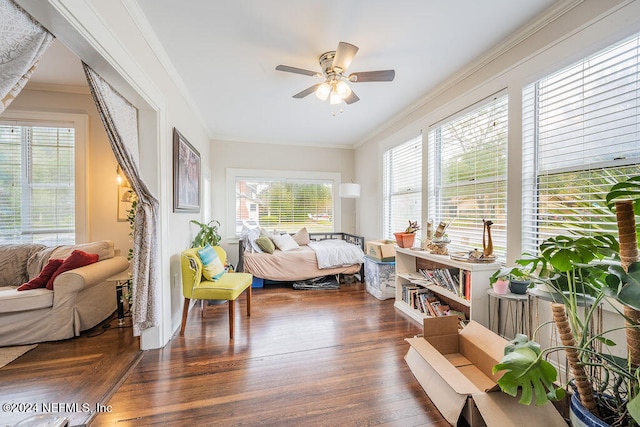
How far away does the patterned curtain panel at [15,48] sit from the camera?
98cm

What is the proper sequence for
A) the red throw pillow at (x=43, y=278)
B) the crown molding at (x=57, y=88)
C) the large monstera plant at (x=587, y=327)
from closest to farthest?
the large monstera plant at (x=587, y=327) → the red throw pillow at (x=43, y=278) → the crown molding at (x=57, y=88)

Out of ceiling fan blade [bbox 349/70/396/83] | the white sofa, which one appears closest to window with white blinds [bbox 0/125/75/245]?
Result: the white sofa

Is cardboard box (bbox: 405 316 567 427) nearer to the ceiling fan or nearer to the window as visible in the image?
the ceiling fan

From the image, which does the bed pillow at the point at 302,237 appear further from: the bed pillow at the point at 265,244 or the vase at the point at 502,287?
the vase at the point at 502,287

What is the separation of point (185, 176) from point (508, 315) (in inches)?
137

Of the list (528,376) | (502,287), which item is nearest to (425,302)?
(502,287)

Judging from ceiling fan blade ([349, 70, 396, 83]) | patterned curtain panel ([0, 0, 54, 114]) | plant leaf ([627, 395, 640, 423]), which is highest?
ceiling fan blade ([349, 70, 396, 83])

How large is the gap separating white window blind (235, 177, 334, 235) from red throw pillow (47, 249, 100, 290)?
2549 millimetres

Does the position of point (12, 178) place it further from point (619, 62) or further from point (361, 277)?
point (619, 62)

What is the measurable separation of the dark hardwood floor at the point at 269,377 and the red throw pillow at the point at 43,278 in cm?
54

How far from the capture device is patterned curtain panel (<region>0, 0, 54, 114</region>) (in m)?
0.98

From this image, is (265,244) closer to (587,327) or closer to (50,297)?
(50,297)

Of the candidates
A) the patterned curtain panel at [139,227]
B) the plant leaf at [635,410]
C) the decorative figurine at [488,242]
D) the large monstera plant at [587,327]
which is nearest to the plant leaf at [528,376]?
the large monstera plant at [587,327]

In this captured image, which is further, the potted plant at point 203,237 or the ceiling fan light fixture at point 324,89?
the potted plant at point 203,237
